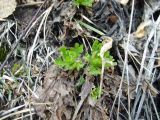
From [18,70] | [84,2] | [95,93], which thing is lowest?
[95,93]

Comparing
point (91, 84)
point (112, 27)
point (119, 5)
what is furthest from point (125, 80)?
point (119, 5)

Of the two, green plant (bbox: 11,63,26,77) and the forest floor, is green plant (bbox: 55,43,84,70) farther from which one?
green plant (bbox: 11,63,26,77)

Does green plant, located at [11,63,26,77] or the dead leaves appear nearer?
the dead leaves

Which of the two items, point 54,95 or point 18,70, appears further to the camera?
point 18,70

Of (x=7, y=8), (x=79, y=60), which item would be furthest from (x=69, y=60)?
(x=7, y=8)

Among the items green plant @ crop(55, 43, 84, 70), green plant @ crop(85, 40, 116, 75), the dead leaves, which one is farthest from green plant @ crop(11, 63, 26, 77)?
green plant @ crop(85, 40, 116, 75)

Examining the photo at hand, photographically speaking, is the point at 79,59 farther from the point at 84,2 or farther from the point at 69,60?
the point at 84,2

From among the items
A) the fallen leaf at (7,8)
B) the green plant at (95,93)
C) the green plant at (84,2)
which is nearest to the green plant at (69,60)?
the green plant at (95,93)
